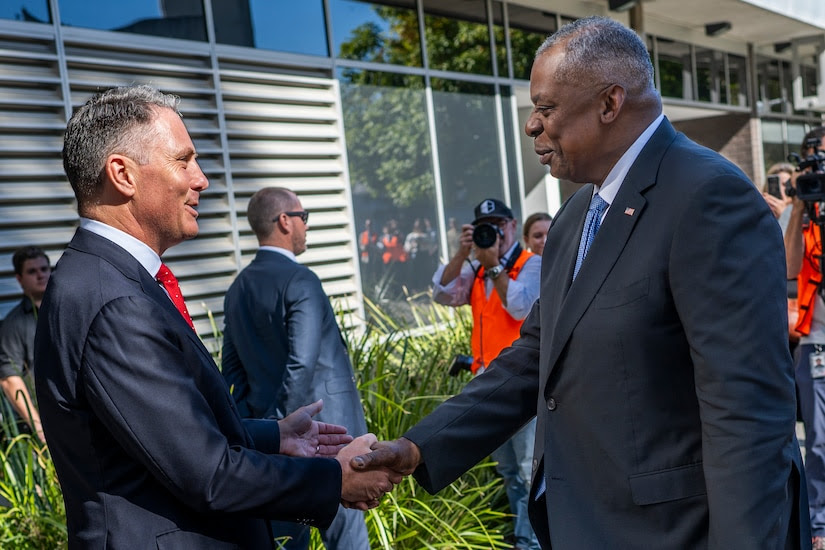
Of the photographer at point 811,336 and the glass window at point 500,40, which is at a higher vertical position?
the glass window at point 500,40

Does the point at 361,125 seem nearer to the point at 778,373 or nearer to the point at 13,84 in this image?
the point at 13,84

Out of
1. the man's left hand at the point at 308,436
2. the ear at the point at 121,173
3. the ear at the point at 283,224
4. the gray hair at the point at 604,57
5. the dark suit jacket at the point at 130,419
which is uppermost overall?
the gray hair at the point at 604,57

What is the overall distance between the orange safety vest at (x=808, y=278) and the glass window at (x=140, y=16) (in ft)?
17.7

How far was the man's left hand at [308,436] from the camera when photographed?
2834 millimetres

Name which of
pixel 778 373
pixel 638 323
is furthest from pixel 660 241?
pixel 778 373

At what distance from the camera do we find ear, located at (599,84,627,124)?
2.40 meters

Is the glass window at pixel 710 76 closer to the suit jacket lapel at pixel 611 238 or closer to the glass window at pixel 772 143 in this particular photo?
the glass window at pixel 772 143

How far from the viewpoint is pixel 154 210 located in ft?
7.77

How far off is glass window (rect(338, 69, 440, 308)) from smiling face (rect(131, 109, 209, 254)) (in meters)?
7.07

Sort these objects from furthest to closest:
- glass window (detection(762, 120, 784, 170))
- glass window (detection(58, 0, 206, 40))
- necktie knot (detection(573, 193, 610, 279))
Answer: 1. glass window (detection(762, 120, 784, 170))
2. glass window (detection(58, 0, 206, 40))
3. necktie knot (detection(573, 193, 610, 279))

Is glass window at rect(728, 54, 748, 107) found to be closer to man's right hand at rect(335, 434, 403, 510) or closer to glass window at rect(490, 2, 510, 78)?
glass window at rect(490, 2, 510, 78)

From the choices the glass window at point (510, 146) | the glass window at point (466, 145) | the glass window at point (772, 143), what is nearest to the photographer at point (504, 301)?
the glass window at point (466, 145)

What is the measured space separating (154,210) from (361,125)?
735 centimetres

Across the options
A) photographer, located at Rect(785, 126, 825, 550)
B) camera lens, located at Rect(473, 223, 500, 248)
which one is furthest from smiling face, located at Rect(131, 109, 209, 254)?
photographer, located at Rect(785, 126, 825, 550)
